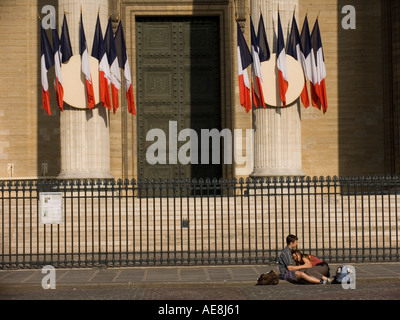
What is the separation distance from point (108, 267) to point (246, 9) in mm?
12912

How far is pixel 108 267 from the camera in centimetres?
1728

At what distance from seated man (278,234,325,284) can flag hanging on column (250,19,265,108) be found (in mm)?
7930

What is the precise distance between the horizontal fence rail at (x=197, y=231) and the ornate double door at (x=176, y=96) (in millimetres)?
5600

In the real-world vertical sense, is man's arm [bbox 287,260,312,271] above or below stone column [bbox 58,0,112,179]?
below

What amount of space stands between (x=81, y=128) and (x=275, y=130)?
18.0ft

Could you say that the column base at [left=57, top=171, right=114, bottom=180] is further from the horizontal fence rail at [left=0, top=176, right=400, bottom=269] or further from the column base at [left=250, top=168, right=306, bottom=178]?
the column base at [left=250, top=168, right=306, bottom=178]

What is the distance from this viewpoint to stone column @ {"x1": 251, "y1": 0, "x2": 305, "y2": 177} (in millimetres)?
22406

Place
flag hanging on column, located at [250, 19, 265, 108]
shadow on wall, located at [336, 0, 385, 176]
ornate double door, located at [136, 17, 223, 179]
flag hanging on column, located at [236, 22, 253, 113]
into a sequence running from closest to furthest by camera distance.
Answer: flag hanging on column, located at [250, 19, 265, 108], flag hanging on column, located at [236, 22, 253, 113], ornate double door, located at [136, 17, 223, 179], shadow on wall, located at [336, 0, 385, 176]

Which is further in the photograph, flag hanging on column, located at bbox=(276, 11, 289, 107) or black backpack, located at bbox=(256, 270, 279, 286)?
flag hanging on column, located at bbox=(276, 11, 289, 107)

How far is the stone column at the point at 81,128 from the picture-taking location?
22719 millimetres

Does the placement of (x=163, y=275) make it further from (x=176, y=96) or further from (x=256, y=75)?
(x=176, y=96)

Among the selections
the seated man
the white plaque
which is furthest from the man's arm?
the white plaque

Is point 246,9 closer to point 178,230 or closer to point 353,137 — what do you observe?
point 353,137

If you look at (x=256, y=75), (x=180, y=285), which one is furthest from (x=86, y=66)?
(x=180, y=285)
